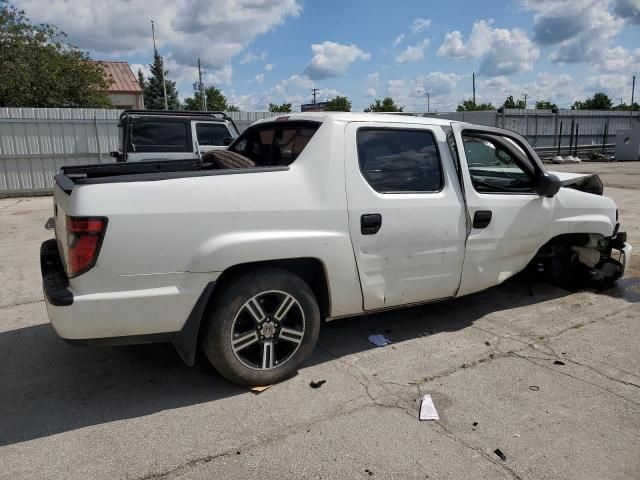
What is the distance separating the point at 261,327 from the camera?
133 inches

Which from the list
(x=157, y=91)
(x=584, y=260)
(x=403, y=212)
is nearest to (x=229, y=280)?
(x=403, y=212)

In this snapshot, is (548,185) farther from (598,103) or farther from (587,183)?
(598,103)

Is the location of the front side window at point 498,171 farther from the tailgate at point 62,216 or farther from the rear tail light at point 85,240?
the tailgate at point 62,216

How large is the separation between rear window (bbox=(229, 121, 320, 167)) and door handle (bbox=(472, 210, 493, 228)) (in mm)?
1545

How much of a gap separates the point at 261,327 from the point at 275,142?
160cm

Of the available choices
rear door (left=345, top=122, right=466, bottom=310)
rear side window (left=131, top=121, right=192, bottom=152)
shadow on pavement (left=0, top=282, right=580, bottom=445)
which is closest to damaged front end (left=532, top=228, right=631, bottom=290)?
shadow on pavement (left=0, top=282, right=580, bottom=445)

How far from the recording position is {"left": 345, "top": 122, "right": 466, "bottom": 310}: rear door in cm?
365

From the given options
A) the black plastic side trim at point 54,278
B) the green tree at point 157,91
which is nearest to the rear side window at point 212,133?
the black plastic side trim at point 54,278

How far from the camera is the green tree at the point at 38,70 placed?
22219 millimetres

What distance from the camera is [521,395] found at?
11.2ft

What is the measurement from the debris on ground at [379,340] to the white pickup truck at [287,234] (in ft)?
1.42

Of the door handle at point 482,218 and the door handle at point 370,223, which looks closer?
the door handle at point 370,223

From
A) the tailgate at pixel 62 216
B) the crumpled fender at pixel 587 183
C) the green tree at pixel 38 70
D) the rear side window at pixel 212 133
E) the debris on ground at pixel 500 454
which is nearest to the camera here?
the debris on ground at pixel 500 454

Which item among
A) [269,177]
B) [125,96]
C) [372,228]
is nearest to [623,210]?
[372,228]
